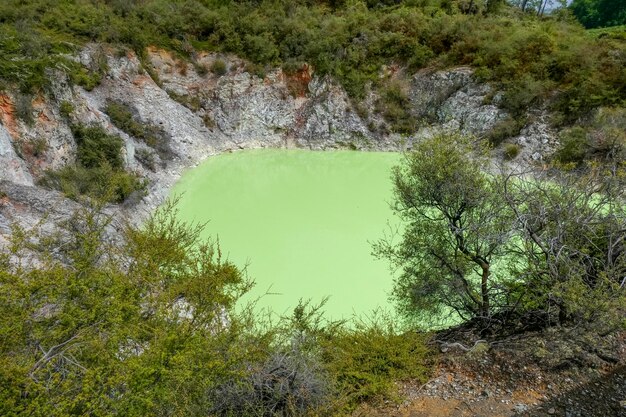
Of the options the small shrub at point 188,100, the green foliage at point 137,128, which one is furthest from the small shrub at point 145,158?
the small shrub at point 188,100

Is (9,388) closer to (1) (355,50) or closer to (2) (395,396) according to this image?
(2) (395,396)

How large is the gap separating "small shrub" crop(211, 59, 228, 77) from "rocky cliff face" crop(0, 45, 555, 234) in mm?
162

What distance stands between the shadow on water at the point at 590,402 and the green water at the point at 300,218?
463 centimetres

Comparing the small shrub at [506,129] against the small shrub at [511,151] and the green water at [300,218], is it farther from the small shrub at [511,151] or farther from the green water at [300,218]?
the green water at [300,218]

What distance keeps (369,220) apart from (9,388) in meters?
12.2

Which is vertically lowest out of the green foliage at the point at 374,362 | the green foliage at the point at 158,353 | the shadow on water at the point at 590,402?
the shadow on water at the point at 590,402

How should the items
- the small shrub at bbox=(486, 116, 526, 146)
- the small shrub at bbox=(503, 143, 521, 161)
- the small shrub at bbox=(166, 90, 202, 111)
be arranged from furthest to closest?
1. the small shrub at bbox=(166, 90, 202, 111)
2. the small shrub at bbox=(486, 116, 526, 146)
3. the small shrub at bbox=(503, 143, 521, 161)

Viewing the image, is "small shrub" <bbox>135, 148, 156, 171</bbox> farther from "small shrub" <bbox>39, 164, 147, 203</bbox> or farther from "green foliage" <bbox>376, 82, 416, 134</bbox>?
"green foliage" <bbox>376, 82, 416, 134</bbox>

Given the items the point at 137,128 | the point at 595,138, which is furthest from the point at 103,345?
the point at 595,138

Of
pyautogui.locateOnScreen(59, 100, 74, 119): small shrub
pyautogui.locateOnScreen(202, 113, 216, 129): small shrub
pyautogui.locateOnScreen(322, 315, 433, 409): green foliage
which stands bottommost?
pyautogui.locateOnScreen(322, 315, 433, 409): green foliage

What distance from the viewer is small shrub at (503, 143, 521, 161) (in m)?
19.9

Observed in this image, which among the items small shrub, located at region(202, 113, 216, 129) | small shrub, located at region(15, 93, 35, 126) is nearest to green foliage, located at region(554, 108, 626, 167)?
small shrub, located at region(202, 113, 216, 129)

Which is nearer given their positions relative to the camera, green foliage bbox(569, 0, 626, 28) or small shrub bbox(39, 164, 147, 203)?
small shrub bbox(39, 164, 147, 203)

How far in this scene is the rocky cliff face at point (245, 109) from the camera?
18016 millimetres
